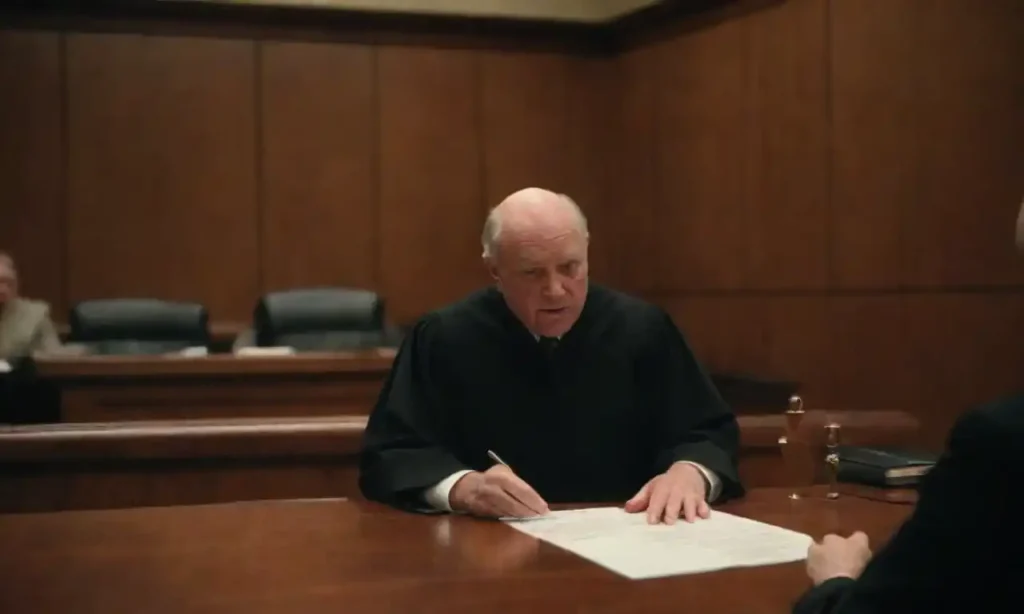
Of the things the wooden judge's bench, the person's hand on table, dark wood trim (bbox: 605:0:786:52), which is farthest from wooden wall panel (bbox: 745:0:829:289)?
the person's hand on table

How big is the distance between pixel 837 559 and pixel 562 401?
46.0 inches

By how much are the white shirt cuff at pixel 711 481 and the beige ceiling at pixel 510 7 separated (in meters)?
5.98

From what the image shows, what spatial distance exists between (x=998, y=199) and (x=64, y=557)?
16.5ft

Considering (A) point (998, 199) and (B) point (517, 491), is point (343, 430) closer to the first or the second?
(B) point (517, 491)

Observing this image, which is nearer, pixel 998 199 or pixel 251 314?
pixel 998 199

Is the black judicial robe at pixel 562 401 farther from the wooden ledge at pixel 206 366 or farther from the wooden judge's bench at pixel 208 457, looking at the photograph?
the wooden ledge at pixel 206 366

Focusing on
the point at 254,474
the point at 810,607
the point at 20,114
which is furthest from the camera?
the point at 20,114

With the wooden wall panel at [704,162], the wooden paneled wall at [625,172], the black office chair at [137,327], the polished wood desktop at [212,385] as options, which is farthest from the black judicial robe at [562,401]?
the wooden wall panel at [704,162]

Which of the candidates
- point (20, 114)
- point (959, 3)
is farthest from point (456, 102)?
point (959, 3)

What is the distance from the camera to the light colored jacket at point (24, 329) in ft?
21.2

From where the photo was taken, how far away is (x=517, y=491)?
86.3 inches

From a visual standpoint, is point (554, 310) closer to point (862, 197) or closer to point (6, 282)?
point (862, 197)

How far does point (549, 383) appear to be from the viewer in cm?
274

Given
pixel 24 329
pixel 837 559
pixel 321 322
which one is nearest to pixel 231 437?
pixel 837 559
